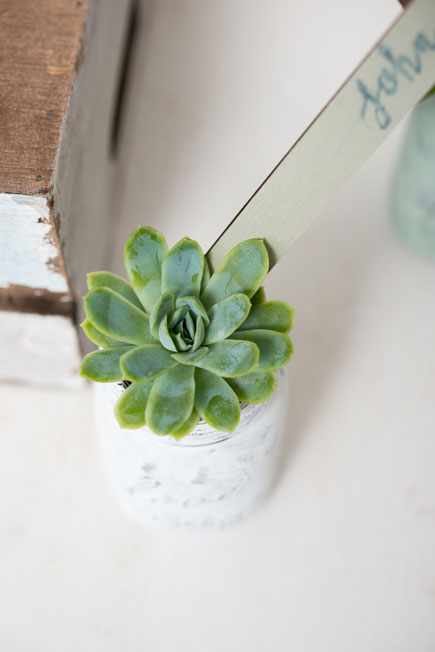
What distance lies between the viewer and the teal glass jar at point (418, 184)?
49cm

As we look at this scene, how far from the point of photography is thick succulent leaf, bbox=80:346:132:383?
0.34m

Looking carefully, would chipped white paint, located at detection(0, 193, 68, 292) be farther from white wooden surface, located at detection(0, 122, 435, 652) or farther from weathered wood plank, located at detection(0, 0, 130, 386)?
white wooden surface, located at detection(0, 122, 435, 652)

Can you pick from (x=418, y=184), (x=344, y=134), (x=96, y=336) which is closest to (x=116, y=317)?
(x=96, y=336)

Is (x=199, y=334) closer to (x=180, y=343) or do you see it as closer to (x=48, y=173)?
(x=180, y=343)

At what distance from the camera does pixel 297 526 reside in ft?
1.59

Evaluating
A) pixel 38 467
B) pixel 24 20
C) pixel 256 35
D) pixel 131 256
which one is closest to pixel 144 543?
pixel 38 467

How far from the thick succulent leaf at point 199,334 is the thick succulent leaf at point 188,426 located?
0.03 m

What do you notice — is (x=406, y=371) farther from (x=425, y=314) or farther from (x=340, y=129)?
(x=340, y=129)

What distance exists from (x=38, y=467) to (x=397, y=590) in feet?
0.85

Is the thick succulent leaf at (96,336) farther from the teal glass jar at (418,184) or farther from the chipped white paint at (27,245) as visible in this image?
the teal glass jar at (418,184)

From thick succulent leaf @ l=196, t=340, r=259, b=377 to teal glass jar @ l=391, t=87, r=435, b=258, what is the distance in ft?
0.81

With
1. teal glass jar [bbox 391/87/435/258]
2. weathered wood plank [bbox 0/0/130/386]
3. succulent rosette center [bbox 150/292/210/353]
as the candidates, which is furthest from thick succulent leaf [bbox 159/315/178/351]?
teal glass jar [bbox 391/87/435/258]

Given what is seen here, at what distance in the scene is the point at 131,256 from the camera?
1.15 ft

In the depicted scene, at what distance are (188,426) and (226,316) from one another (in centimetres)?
6
